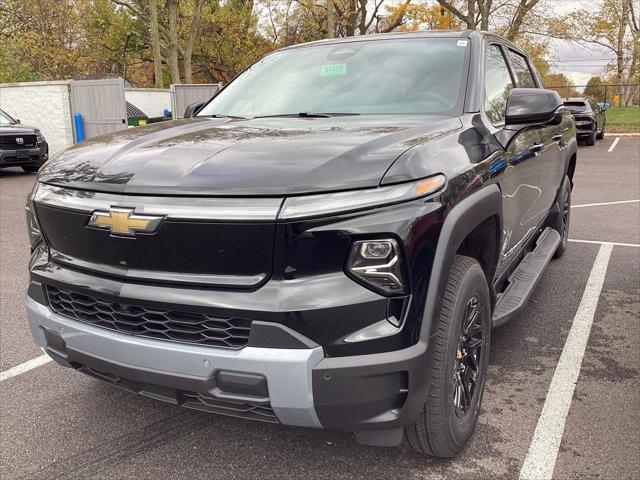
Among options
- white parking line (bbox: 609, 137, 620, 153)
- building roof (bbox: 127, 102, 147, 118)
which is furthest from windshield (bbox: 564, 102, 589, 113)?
building roof (bbox: 127, 102, 147, 118)

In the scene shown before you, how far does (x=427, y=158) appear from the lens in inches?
85.1

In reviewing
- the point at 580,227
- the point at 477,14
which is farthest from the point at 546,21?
the point at 580,227

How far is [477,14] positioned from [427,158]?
1197 inches

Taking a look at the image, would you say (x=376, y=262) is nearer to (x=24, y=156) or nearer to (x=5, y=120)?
(x=24, y=156)

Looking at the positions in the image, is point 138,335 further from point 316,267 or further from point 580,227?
point 580,227

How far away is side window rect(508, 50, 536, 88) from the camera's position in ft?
13.5

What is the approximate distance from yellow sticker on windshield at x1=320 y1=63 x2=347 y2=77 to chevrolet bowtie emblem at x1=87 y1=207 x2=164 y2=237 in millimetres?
1805

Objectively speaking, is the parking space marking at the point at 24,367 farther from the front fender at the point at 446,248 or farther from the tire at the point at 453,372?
the front fender at the point at 446,248

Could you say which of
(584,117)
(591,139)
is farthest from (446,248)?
(591,139)

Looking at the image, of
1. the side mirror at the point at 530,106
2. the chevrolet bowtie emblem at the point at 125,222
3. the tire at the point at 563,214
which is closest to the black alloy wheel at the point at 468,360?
the side mirror at the point at 530,106

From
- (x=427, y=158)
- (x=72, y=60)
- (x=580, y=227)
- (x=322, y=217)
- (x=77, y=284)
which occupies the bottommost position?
(x=580, y=227)

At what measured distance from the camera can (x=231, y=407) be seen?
82.5 inches

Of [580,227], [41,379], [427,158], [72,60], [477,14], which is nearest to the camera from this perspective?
[427,158]

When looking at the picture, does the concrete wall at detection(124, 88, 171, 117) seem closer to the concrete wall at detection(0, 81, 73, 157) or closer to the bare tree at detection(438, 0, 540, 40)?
the concrete wall at detection(0, 81, 73, 157)
